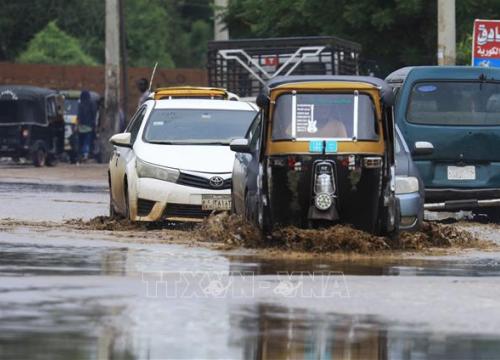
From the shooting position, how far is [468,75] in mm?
20984

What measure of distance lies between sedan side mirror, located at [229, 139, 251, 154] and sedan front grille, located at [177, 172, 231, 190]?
2017 millimetres

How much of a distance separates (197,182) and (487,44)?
11473mm

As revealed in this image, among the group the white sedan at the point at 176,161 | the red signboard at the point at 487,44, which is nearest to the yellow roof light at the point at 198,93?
the white sedan at the point at 176,161

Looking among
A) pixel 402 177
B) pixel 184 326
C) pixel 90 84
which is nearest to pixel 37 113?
pixel 90 84

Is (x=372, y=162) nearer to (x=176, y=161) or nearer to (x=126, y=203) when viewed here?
(x=176, y=161)

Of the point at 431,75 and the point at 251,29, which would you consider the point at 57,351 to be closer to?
the point at 431,75

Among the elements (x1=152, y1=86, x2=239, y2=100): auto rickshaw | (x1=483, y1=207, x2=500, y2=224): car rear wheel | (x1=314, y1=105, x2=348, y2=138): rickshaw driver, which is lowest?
(x1=483, y1=207, x2=500, y2=224): car rear wheel

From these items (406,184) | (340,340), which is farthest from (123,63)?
(340,340)

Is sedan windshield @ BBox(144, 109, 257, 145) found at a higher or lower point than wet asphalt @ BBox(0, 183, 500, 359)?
higher

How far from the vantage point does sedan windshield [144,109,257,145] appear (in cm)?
2009

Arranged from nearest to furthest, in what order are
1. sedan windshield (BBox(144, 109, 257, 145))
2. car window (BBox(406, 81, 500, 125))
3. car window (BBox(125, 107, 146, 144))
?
1. sedan windshield (BBox(144, 109, 257, 145))
2. car window (BBox(125, 107, 146, 144))
3. car window (BBox(406, 81, 500, 125))

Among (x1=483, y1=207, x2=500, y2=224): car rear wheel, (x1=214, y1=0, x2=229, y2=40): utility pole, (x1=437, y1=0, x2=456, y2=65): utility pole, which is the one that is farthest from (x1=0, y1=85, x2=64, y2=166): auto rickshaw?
(x1=483, y1=207, x2=500, y2=224): car rear wheel

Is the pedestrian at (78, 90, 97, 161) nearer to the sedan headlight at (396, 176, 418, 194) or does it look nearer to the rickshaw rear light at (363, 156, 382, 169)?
the sedan headlight at (396, 176, 418, 194)

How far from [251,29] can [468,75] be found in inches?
824
